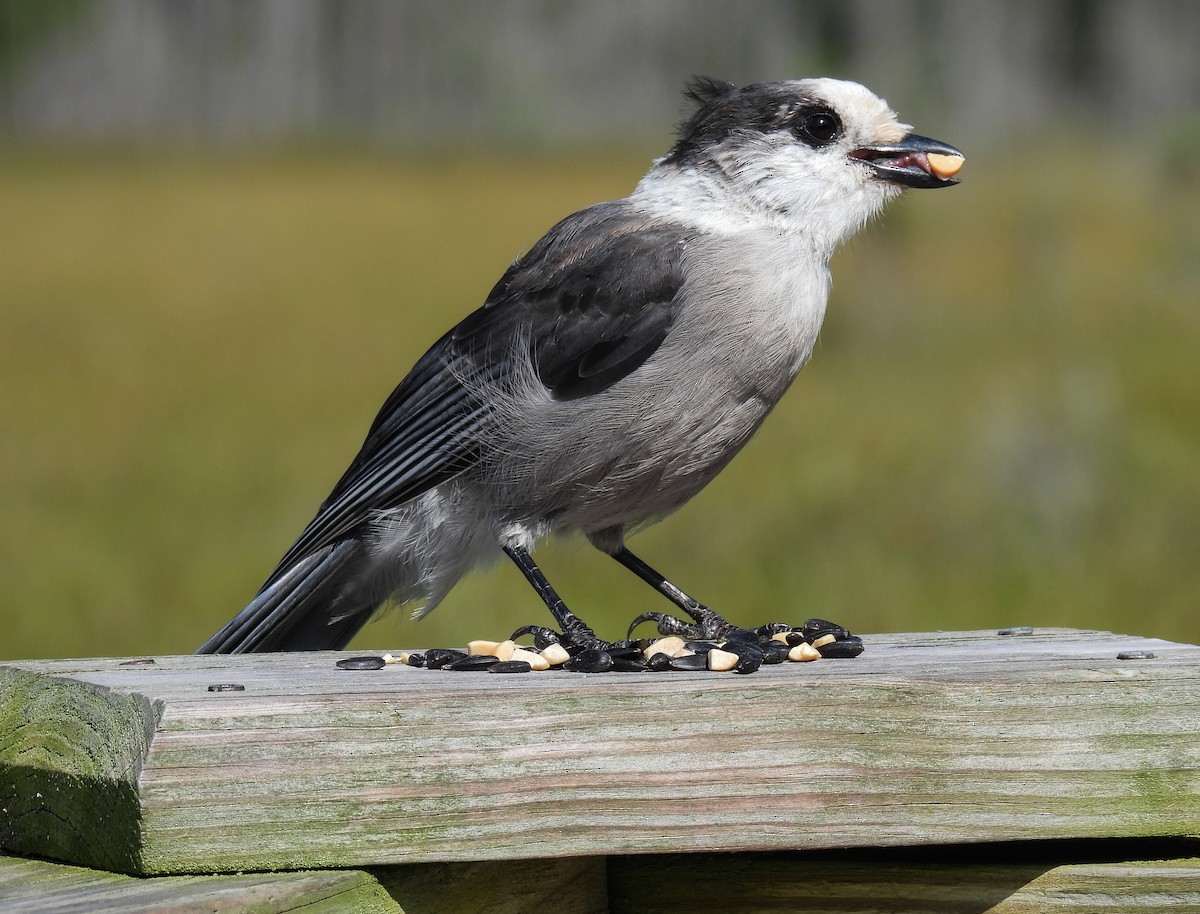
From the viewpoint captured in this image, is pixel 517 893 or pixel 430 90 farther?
pixel 430 90

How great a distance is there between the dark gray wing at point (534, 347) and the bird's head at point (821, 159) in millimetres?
265

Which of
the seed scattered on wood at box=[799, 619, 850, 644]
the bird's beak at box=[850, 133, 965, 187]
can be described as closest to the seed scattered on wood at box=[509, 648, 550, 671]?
the seed scattered on wood at box=[799, 619, 850, 644]

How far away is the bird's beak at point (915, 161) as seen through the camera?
3936 mm

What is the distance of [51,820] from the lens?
7.40 feet

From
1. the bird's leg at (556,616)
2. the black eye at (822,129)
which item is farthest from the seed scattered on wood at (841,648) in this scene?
the black eye at (822,129)

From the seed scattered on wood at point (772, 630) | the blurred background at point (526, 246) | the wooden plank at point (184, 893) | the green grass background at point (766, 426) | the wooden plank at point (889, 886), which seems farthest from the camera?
the blurred background at point (526, 246)

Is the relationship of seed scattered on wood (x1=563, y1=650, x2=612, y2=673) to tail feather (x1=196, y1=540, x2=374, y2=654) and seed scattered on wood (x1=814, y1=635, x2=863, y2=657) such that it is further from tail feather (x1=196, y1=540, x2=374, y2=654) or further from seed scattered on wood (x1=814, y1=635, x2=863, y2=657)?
tail feather (x1=196, y1=540, x2=374, y2=654)

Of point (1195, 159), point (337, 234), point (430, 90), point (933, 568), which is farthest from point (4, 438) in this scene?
point (430, 90)

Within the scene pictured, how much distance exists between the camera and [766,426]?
9.53 m

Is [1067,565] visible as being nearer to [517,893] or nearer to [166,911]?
[517,893]

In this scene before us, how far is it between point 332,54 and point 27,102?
803 cm

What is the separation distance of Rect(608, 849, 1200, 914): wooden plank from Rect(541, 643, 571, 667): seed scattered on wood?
50cm

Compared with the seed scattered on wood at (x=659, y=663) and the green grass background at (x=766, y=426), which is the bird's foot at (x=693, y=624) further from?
the seed scattered on wood at (x=659, y=663)

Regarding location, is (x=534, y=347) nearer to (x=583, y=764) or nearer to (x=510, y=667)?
(x=510, y=667)
